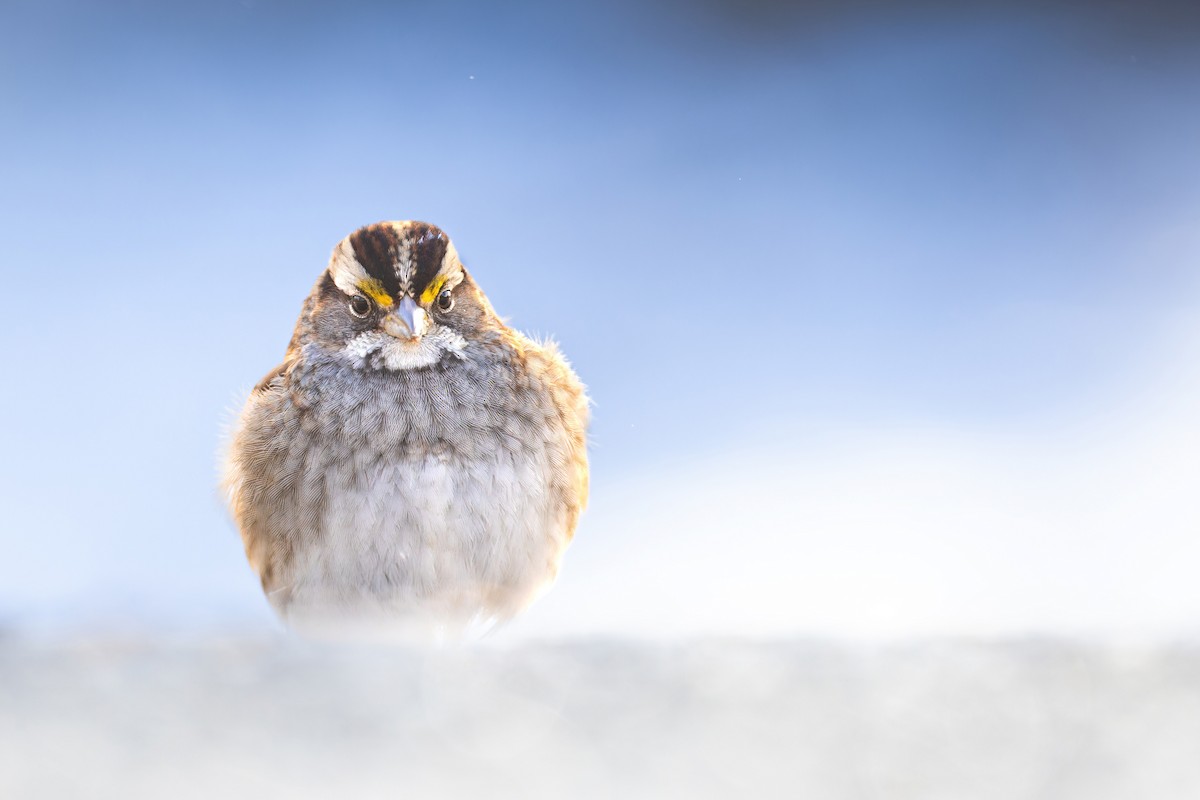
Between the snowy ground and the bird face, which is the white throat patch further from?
the snowy ground

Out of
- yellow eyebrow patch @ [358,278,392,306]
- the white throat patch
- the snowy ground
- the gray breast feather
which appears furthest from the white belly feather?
the snowy ground

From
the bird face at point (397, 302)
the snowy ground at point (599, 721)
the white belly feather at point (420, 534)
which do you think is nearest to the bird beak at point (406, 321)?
the bird face at point (397, 302)

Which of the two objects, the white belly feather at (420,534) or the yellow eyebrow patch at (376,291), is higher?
the yellow eyebrow patch at (376,291)

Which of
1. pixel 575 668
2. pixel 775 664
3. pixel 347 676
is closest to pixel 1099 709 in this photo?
pixel 775 664

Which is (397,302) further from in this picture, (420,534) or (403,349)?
(420,534)

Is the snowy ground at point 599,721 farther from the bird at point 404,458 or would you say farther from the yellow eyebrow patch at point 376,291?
the yellow eyebrow patch at point 376,291

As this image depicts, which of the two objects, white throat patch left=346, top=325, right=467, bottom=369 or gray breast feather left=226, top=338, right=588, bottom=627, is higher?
white throat patch left=346, top=325, right=467, bottom=369

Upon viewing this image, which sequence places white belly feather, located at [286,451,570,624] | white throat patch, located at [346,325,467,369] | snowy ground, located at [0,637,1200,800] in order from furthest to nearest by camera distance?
white throat patch, located at [346,325,467,369] → white belly feather, located at [286,451,570,624] → snowy ground, located at [0,637,1200,800]

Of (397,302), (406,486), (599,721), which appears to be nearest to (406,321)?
(397,302)
